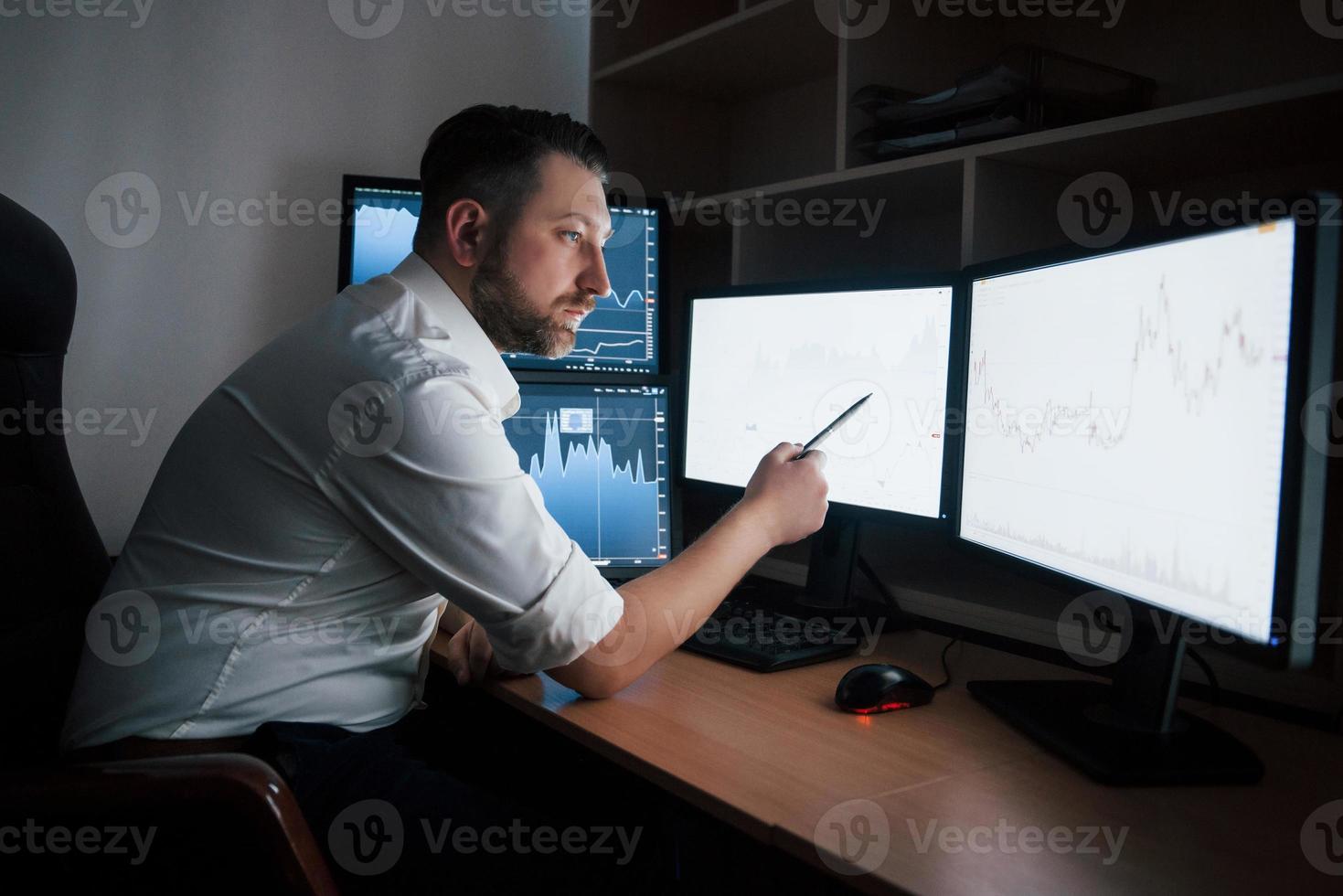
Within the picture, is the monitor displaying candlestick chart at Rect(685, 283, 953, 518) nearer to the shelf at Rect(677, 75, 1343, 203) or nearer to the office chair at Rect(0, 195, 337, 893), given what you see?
the shelf at Rect(677, 75, 1343, 203)

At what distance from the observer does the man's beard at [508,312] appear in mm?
1225

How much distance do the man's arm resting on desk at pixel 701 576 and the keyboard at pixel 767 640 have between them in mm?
127

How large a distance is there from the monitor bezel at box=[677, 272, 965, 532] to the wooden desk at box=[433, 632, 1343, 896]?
0.23m

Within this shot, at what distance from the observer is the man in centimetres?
99

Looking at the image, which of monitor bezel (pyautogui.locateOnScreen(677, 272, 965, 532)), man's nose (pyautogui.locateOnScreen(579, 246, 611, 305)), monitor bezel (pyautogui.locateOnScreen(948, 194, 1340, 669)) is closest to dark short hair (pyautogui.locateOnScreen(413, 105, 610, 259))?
man's nose (pyautogui.locateOnScreen(579, 246, 611, 305))

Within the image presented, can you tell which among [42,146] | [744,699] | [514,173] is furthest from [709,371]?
[42,146]

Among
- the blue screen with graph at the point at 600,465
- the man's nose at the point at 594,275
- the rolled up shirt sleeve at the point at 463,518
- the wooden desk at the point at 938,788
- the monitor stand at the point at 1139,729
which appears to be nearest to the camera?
the wooden desk at the point at 938,788

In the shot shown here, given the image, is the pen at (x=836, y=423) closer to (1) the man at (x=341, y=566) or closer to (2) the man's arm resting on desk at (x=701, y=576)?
(2) the man's arm resting on desk at (x=701, y=576)

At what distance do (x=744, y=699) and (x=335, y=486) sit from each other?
50cm

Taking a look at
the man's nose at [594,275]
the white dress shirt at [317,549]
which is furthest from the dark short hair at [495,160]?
the white dress shirt at [317,549]

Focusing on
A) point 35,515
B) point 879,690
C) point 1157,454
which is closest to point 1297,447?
point 1157,454

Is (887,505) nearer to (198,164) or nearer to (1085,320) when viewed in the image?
(1085,320)

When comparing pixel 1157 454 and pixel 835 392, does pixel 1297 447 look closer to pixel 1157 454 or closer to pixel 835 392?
pixel 1157 454

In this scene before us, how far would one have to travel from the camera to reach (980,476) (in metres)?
1.25
